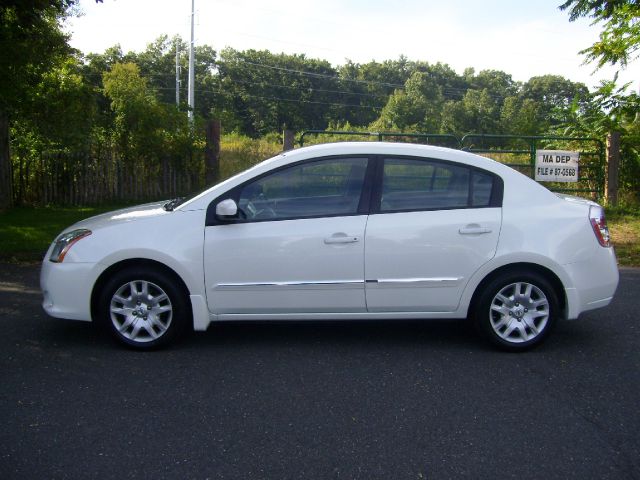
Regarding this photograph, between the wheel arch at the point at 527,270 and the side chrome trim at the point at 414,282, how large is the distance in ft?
0.72

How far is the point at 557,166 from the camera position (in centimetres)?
1448

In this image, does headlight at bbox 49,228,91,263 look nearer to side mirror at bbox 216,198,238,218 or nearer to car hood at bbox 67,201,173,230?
car hood at bbox 67,201,173,230

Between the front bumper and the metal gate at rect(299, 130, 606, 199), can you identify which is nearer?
the front bumper

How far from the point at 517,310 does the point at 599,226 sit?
3.27 feet

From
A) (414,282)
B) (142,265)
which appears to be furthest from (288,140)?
(414,282)

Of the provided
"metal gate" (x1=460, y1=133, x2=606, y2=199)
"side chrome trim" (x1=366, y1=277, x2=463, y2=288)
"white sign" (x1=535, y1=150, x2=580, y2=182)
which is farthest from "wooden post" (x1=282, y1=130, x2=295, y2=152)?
"side chrome trim" (x1=366, y1=277, x2=463, y2=288)

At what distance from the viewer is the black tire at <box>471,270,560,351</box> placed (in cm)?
540

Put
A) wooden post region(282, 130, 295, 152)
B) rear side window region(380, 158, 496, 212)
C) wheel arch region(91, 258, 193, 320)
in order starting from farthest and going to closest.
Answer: wooden post region(282, 130, 295, 152) < rear side window region(380, 158, 496, 212) < wheel arch region(91, 258, 193, 320)

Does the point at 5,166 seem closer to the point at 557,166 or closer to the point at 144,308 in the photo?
the point at 144,308

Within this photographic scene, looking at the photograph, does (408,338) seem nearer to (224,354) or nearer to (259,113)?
(224,354)

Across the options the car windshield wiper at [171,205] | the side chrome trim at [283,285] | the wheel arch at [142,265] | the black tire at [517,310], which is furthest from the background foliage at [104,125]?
the black tire at [517,310]


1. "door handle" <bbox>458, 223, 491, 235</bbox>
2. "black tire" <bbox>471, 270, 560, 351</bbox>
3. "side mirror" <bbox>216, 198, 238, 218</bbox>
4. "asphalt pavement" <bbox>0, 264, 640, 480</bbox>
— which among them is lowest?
"asphalt pavement" <bbox>0, 264, 640, 480</bbox>

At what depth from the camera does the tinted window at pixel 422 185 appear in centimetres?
548

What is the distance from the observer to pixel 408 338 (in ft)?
19.6
